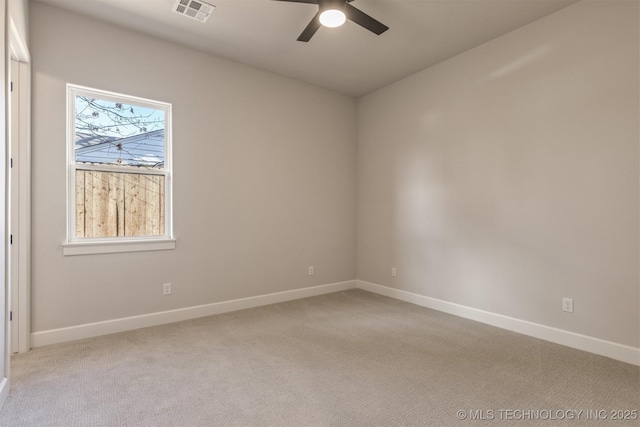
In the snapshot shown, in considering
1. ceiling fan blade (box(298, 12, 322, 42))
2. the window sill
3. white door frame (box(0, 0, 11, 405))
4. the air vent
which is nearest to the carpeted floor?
white door frame (box(0, 0, 11, 405))

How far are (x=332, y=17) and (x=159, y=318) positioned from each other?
127 inches

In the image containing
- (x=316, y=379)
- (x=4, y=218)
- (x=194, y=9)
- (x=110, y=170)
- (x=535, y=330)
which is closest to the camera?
(x=4, y=218)

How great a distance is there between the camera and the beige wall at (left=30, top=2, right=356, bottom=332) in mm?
2934

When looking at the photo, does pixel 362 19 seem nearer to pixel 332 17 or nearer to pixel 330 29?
pixel 332 17

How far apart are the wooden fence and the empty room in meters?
0.02

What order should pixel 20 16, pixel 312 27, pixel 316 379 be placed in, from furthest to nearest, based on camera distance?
pixel 312 27 → pixel 20 16 → pixel 316 379

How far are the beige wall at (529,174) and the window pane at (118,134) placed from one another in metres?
2.90

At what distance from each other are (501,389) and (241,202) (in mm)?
3078

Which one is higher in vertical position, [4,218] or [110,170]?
[110,170]

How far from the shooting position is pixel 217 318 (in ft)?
12.0

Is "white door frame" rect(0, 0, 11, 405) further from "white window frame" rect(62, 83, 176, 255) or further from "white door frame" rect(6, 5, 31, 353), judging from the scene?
"white window frame" rect(62, 83, 176, 255)

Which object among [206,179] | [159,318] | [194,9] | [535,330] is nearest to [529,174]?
[535,330]

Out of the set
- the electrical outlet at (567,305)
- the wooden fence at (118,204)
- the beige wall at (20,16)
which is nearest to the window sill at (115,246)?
the wooden fence at (118,204)

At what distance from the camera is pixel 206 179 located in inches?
148
